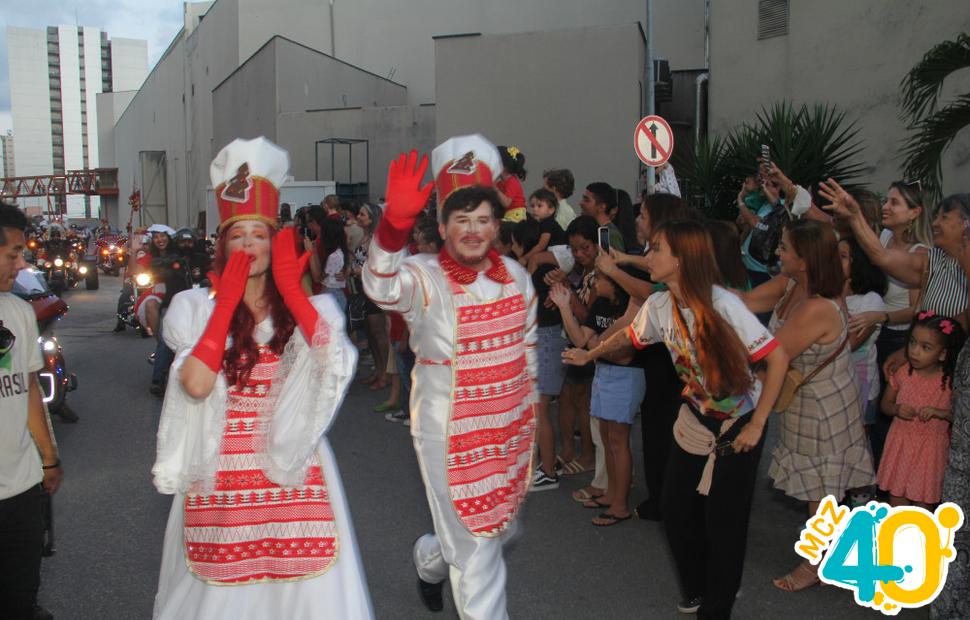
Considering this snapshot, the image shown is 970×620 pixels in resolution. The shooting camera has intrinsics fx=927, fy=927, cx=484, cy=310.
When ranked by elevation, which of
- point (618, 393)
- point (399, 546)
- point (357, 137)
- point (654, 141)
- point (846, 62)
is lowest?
point (399, 546)

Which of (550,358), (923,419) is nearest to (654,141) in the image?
(550,358)

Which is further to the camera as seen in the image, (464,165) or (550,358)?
(550,358)

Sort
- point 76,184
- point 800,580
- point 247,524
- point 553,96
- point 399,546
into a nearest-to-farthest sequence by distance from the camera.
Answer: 1. point 247,524
2. point 800,580
3. point 399,546
4. point 553,96
5. point 76,184

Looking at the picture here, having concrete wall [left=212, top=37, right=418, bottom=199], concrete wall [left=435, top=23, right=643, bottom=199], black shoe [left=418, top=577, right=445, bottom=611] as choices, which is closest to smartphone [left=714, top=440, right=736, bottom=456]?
black shoe [left=418, top=577, right=445, bottom=611]

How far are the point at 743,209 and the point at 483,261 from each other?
14.9 feet

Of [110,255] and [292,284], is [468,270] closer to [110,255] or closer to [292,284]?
[292,284]

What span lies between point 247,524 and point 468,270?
1.45 m

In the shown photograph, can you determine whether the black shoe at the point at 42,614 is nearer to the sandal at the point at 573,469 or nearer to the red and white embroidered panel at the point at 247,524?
the red and white embroidered panel at the point at 247,524

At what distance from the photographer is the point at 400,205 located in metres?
3.54

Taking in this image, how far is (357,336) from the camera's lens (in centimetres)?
1319

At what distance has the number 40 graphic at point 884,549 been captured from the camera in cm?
401

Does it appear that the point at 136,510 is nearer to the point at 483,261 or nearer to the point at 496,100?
the point at 483,261

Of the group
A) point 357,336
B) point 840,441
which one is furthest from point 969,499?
point 357,336

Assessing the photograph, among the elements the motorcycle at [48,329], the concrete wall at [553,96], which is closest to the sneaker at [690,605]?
the motorcycle at [48,329]
